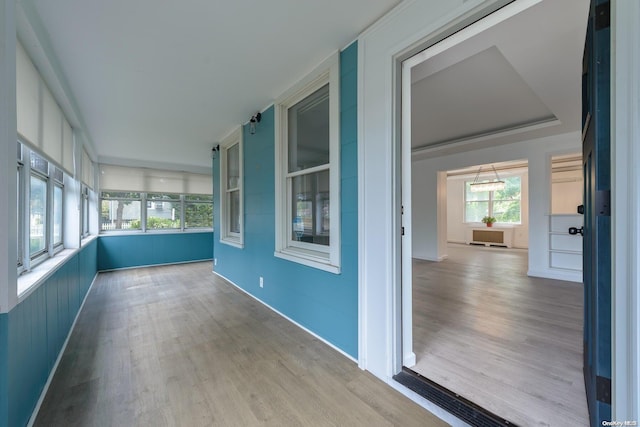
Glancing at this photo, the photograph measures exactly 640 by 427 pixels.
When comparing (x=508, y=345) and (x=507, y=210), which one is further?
(x=507, y=210)

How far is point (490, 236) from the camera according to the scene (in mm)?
9391

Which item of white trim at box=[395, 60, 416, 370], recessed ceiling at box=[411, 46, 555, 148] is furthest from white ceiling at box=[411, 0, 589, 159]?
white trim at box=[395, 60, 416, 370]

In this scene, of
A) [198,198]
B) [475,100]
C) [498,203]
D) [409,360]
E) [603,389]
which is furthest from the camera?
[498,203]

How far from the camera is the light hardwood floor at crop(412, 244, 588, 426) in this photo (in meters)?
1.56

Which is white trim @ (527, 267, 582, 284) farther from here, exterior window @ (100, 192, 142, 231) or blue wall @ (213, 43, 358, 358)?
exterior window @ (100, 192, 142, 231)

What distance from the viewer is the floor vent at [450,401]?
1.41 m

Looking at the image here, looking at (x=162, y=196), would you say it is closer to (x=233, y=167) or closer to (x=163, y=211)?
(x=163, y=211)

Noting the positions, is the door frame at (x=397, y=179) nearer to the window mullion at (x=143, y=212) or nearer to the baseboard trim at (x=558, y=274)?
the baseboard trim at (x=558, y=274)

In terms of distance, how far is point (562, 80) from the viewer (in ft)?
8.64

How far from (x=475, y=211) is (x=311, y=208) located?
9.81m

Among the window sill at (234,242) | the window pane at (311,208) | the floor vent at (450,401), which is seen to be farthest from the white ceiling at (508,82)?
the window sill at (234,242)

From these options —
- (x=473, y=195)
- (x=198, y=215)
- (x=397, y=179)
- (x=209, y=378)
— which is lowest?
(x=209, y=378)

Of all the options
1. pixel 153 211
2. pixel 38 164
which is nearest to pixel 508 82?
pixel 38 164

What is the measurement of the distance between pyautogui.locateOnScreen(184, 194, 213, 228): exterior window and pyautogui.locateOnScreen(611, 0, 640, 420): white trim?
295 inches
